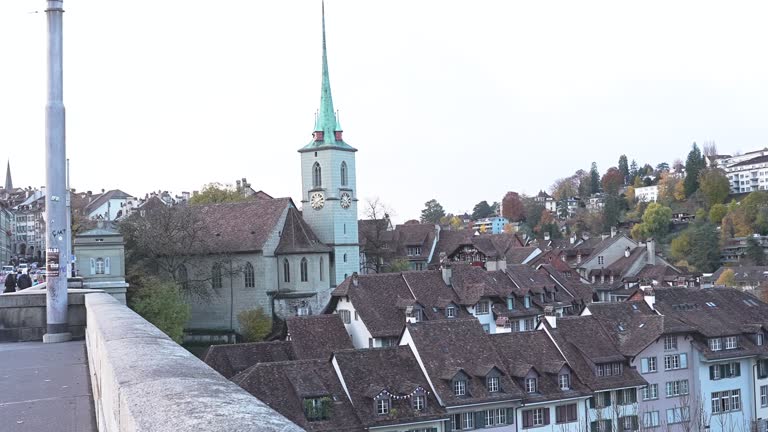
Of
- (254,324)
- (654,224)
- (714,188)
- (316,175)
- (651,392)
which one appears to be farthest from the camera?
(714,188)

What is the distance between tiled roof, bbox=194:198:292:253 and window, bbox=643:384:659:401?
31.1 metres

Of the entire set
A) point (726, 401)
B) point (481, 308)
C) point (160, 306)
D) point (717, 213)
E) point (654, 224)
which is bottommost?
point (726, 401)

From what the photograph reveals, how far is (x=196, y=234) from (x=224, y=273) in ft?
12.4

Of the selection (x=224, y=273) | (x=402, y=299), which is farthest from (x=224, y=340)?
(x=402, y=299)

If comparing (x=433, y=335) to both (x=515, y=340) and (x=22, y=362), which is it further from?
(x=22, y=362)

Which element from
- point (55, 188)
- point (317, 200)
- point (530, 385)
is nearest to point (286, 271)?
point (317, 200)

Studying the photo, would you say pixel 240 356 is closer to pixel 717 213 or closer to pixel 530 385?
pixel 530 385

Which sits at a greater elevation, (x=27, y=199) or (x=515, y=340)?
(x=27, y=199)

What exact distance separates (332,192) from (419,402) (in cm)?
3543

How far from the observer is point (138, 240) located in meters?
58.4

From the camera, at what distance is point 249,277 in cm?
6366

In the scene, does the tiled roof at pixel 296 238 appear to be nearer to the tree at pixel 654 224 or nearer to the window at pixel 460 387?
the window at pixel 460 387

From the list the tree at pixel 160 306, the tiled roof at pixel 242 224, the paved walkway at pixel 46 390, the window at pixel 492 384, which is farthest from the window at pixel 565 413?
the tiled roof at pixel 242 224

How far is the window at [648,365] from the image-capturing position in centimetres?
3931
